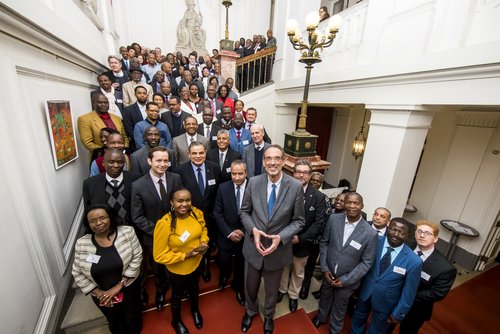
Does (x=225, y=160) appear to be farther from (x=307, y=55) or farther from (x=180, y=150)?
(x=307, y=55)

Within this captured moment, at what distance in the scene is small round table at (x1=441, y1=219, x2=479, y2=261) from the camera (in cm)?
441

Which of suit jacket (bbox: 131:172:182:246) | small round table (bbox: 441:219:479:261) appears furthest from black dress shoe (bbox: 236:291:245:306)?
small round table (bbox: 441:219:479:261)

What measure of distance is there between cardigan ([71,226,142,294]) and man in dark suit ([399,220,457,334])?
110 inches

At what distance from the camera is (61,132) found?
2.34 meters

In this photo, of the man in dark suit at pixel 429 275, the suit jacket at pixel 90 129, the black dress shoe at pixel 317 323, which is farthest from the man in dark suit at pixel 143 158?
the man in dark suit at pixel 429 275

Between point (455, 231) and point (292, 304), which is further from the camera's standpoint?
point (455, 231)

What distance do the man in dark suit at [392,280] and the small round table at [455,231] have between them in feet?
12.7

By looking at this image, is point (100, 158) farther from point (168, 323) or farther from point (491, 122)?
point (491, 122)

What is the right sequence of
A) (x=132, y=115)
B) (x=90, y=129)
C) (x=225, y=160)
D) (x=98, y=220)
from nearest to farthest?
1. (x=98, y=220)
2. (x=90, y=129)
3. (x=225, y=160)
4. (x=132, y=115)

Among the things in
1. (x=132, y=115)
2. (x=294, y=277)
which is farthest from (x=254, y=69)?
(x=294, y=277)

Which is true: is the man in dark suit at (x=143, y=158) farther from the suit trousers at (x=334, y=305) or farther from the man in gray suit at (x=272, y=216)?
the suit trousers at (x=334, y=305)

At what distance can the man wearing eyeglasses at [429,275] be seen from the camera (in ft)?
6.61

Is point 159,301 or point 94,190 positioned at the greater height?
point 94,190

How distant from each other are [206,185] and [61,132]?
5.68 feet
